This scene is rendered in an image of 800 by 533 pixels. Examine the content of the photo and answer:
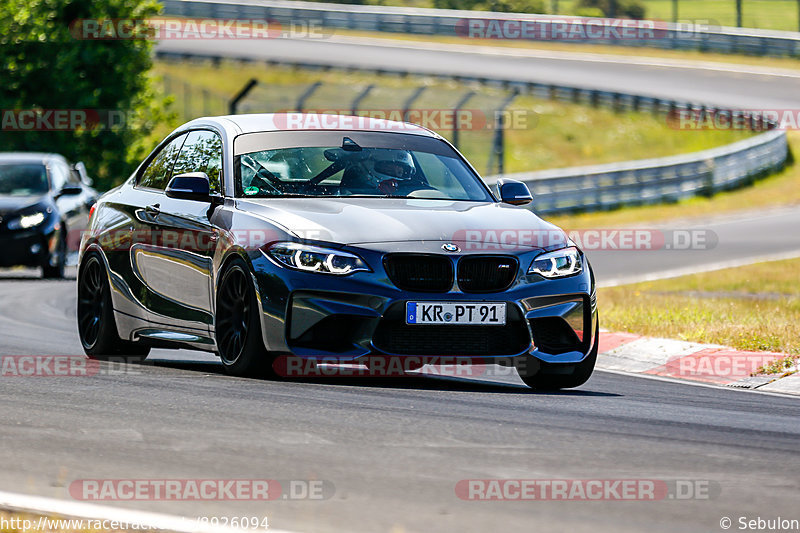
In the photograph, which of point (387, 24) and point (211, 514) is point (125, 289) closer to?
point (211, 514)

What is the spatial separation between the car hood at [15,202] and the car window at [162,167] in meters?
8.83

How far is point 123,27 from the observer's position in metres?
33.1

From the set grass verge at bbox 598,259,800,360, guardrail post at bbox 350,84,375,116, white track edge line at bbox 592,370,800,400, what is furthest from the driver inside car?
guardrail post at bbox 350,84,375,116

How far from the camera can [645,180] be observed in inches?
1323

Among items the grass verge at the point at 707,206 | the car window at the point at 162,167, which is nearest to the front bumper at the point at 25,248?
the car window at the point at 162,167

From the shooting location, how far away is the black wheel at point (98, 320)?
1035cm

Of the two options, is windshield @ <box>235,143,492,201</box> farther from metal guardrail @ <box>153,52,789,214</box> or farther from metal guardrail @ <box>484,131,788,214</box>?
metal guardrail @ <box>153,52,789,214</box>

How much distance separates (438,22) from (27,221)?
41814mm

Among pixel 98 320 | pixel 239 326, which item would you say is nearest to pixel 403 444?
pixel 239 326

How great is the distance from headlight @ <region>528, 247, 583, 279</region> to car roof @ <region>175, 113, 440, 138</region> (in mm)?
1762

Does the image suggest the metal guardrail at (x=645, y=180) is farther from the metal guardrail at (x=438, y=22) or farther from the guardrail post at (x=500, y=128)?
the metal guardrail at (x=438, y=22)

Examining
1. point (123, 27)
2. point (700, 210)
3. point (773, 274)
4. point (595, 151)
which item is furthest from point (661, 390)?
point (595, 151)

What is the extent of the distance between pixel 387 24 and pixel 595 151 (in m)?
19.3

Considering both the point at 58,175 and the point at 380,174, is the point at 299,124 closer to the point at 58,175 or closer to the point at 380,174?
the point at 380,174
